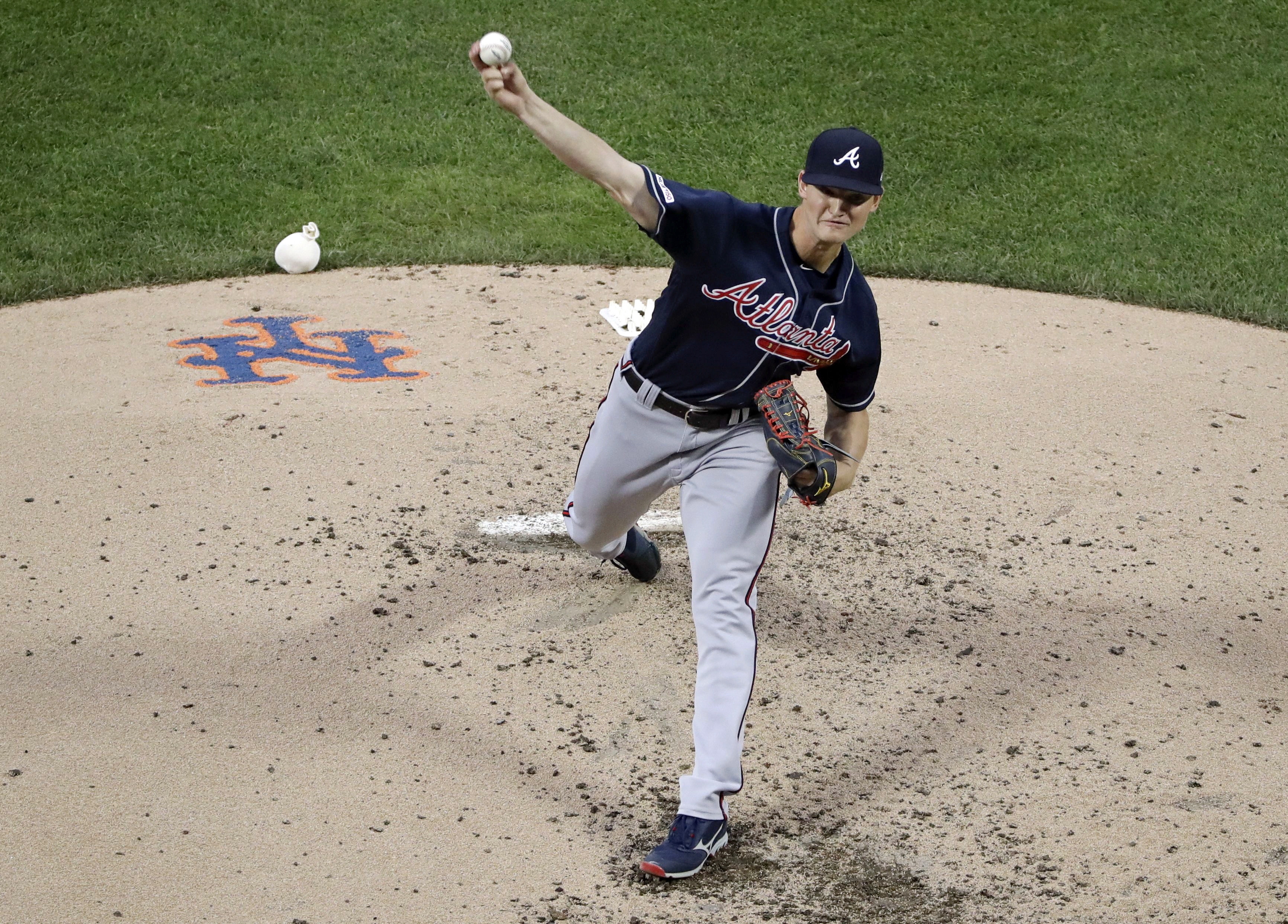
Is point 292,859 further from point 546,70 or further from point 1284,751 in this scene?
point 546,70

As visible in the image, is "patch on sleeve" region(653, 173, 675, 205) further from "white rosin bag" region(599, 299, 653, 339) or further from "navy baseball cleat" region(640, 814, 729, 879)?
"white rosin bag" region(599, 299, 653, 339)

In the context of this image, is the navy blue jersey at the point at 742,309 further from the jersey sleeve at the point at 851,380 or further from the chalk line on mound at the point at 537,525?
the chalk line on mound at the point at 537,525

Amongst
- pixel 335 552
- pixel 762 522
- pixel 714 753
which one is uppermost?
pixel 762 522

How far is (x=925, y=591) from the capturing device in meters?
5.06

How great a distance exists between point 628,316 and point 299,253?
219 cm

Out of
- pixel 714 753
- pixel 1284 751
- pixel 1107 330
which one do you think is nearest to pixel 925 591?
pixel 1284 751

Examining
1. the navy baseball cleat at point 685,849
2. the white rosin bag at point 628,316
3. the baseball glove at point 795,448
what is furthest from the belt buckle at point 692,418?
the white rosin bag at point 628,316

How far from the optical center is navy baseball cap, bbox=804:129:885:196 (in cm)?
361

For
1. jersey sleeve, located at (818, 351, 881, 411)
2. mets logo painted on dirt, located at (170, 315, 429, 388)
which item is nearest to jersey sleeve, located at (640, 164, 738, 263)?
jersey sleeve, located at (818, 351, 881, 411)

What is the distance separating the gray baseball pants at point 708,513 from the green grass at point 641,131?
4747mm

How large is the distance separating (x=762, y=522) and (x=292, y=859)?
1.55 metres

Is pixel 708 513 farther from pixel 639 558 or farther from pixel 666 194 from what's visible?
pixel 639 558

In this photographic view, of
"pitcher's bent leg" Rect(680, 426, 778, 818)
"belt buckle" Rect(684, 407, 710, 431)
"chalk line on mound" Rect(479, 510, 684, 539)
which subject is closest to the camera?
"pitcher's bent leg" Rect(680, 426, 778, 818)

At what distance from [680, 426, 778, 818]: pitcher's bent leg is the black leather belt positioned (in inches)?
2.3
